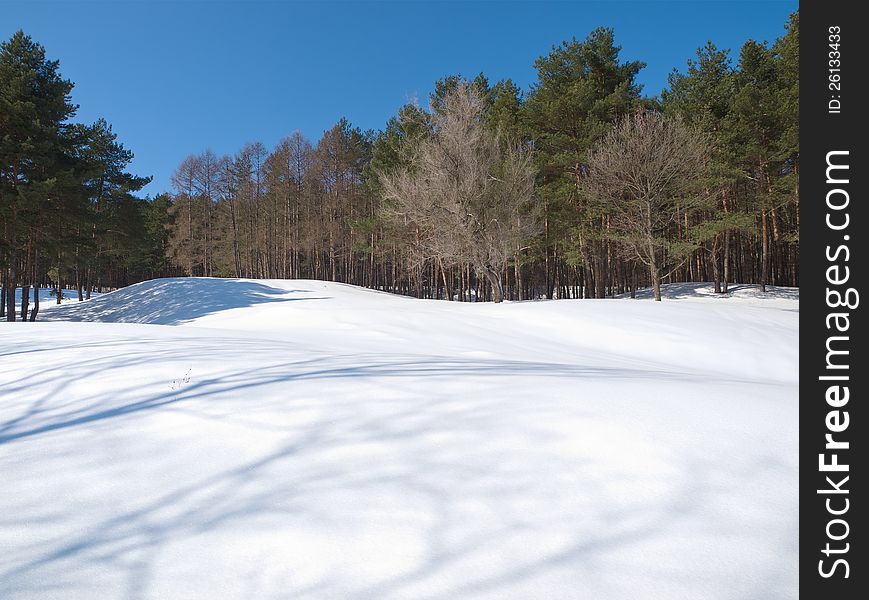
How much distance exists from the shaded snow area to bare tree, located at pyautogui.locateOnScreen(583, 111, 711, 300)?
15.9 m

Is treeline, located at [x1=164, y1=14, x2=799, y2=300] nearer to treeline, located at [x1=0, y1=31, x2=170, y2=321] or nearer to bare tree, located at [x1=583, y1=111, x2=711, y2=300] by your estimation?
bare tree, located at [x1=583, y1=111, x2=711, y2=300]

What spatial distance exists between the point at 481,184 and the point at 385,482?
15449 millimetres

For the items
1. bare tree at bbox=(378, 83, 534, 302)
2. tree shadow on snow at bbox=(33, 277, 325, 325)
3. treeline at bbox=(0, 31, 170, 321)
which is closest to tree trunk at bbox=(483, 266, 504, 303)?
bare tree at bbox=(378, 83, 534, 302)

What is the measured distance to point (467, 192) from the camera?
16.1 metres

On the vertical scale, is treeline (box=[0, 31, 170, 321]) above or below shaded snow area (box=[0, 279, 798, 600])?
above

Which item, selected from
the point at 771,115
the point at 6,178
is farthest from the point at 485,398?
the point at 771,115

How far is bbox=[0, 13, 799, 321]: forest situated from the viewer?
16734 mm

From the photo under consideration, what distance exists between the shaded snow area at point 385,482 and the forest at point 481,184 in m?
13.7

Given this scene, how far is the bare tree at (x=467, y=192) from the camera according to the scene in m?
16.2

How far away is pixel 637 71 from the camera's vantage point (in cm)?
2494

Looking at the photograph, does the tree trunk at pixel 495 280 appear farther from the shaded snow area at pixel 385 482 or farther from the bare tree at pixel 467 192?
the shaded snow area at pixel 385 482

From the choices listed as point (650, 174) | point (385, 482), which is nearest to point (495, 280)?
point (650, 174)

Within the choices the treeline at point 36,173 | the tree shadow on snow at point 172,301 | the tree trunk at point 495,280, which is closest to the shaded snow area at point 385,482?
the tree trunk at point 495,280
